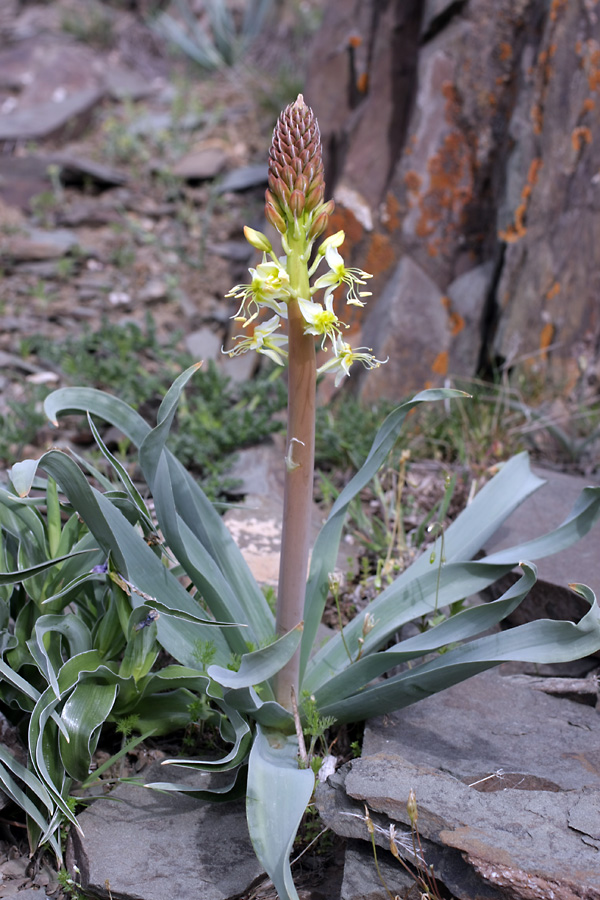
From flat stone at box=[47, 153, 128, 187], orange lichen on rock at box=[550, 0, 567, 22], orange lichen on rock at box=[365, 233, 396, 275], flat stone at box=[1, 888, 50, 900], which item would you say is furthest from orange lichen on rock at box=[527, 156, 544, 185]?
flat stone at box=[1, 888, 50, 900]

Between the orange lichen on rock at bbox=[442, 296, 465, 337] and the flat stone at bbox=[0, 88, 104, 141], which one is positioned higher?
the flat stone at bbox=[0, 88, 104, 141]

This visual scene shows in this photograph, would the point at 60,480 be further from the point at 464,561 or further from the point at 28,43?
the point at 28,43

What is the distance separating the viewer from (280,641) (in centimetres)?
145

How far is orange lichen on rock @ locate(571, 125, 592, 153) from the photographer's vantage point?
12.3ft

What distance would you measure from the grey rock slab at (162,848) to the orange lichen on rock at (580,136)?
338 centimetres

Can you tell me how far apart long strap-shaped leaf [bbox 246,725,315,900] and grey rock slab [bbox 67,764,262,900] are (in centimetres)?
23

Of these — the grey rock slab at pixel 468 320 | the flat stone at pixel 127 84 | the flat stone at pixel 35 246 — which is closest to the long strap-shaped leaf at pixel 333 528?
the grey rock slab at pixel 468 320

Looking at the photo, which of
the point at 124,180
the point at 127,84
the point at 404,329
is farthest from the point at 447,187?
the point at 127,84

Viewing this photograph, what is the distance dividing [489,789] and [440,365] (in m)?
2.56

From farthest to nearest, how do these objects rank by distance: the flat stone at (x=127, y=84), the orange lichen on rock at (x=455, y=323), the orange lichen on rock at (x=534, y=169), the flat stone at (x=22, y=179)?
the flat stone at (x=127, y=84)
the flat stone at (x=22, y=179)
the orange lichen on rock at (x=455, y=323)
the orange lichen on rock at (x=534, y=169)

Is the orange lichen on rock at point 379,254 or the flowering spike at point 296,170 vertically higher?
the flowering spike at point 296,170

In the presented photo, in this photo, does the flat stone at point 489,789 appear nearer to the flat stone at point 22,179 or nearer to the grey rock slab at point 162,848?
the grey rock slab at point 162,848

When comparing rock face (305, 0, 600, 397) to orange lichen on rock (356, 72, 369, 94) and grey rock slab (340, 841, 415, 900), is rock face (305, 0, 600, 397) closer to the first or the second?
orange lichen on rock (356, 72, 369, 94)

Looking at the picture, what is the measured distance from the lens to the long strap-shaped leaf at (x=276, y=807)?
1.32 meters
